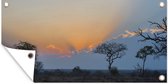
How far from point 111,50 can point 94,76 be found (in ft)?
0.53

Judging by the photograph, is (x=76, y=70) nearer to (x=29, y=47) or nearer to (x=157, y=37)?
(x=29, y=47)

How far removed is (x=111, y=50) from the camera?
5.43ft

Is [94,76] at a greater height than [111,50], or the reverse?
[111,50]

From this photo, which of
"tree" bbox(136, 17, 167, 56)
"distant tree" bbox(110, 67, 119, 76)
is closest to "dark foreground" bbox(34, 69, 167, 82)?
"distant tree" bbox(110, 67, 119, 76)

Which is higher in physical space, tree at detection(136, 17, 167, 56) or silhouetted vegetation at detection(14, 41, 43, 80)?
tree at detection(136, 17, 167, 56)

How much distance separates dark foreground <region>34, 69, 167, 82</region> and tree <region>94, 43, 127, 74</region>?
74 mm

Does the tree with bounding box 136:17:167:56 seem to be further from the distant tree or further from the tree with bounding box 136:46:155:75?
the distant tree

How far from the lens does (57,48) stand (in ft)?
5.44

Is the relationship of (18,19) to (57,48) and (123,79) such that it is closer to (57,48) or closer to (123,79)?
(57,48)

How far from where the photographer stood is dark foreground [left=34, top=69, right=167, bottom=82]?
164 centimetres

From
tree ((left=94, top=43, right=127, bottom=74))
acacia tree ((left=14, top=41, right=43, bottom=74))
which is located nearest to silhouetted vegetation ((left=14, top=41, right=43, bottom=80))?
acacia tree ((left=14, top=41, right=43, bottom=74))

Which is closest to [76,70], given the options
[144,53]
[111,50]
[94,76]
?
[94,76]

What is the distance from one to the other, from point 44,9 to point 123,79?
0.55 m

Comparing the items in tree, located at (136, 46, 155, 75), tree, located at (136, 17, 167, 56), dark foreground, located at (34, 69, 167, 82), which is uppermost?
tree, located at (136, 17, 167, 56)
